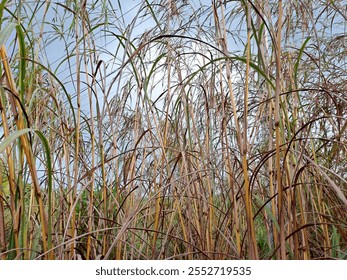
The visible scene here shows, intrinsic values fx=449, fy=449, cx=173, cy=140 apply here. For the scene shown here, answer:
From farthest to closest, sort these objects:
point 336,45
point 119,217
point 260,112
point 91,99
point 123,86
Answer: point 336,45, point 123,86, point 119,217, point 260,112, point 91,99

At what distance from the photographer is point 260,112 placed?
1.18 m

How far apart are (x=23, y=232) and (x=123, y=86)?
0.78 metres

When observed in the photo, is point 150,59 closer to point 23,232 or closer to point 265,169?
point 265,169

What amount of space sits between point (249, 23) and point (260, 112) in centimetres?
43

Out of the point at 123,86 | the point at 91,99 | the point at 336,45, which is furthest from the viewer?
the point at 336,45

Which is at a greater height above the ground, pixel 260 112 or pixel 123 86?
pixel 123 86

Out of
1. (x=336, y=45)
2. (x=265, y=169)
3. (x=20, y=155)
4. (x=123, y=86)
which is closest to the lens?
(x=20, y=155)

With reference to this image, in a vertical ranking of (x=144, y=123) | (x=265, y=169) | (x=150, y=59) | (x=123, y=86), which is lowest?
(x=265, y=169)

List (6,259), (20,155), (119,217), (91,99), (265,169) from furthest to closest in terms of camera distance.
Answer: (265,169) → (119,217) → (91,99) → (6,259) → (20,155)

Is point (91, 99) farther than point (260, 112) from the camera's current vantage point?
No

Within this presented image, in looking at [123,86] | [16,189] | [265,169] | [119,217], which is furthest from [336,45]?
[16,189]
